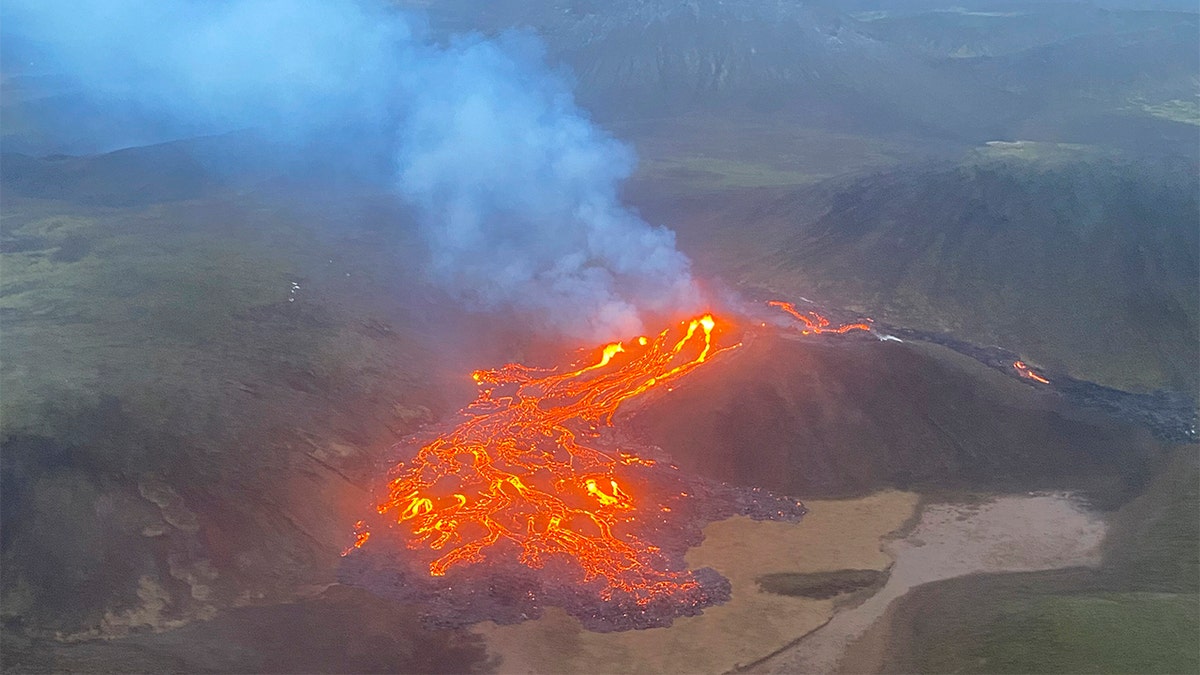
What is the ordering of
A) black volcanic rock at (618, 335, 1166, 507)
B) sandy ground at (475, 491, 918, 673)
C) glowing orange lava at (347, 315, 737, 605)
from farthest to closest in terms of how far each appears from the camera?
black volcanic rock at (618, 335, 1166, 507)
glowing orange lava at (347, 315, 737, 605)
sandy ground at (475, 491, 918, 673)

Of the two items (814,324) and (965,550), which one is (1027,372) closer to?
(814,324)

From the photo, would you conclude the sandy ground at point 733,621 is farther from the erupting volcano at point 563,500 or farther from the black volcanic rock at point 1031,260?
the black volcanic rock at point 1031,260

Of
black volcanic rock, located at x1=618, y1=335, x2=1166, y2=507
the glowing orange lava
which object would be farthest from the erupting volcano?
black volcanic rock, located at x1=618, y1=335, x2=1166, y2=507

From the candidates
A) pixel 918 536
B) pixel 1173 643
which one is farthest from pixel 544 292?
pixel 1173 643

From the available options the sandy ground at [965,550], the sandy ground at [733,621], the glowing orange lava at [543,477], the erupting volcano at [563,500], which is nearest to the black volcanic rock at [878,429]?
the sandy ground at [965,550]

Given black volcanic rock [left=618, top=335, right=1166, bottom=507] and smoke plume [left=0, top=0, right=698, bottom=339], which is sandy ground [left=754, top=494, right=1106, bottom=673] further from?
smoke plume [left=0, top=0, right=698, bottom=339]
